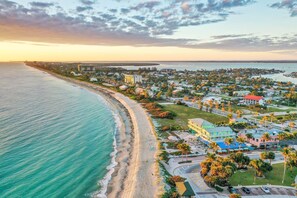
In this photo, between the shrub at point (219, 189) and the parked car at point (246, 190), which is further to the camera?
the shrub at point (219, 189)

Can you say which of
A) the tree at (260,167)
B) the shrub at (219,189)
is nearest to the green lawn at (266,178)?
the tree at (260,167)

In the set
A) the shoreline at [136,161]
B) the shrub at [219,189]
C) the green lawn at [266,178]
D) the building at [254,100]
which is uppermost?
the building at [254,100]

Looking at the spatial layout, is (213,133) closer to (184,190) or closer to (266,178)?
(266,178)

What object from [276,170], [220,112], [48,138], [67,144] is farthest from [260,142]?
[48,138]

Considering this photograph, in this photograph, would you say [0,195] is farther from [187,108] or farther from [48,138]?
[187,108]

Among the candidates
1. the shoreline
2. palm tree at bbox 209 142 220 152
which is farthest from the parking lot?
palm tree at bbox 209 142 220 152

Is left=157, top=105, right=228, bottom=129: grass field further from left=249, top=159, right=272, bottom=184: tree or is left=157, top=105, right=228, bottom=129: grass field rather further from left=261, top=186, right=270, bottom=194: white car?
left=261, top=186, right=270, bottom=194: white car

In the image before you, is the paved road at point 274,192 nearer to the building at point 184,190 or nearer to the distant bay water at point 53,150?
the building at point 184,190
